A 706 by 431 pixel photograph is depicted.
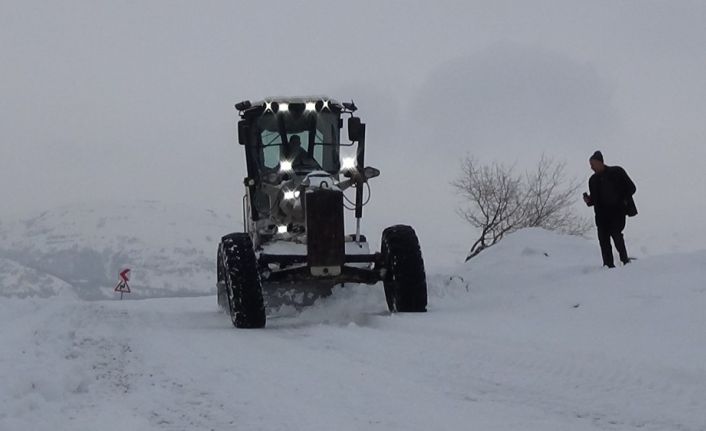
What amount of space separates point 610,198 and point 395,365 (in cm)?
500

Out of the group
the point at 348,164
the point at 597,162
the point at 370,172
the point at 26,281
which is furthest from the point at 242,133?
the point at 26,281

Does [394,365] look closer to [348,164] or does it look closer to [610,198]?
[348,164]

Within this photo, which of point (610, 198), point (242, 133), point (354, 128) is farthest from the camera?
point (242, 133)

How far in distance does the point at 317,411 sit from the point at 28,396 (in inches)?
59.0

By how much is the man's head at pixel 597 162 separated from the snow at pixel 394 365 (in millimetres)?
1354

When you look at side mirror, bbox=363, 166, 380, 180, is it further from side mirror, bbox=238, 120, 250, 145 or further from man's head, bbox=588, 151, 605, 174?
man's head, bbox=588, 151, 605, 174

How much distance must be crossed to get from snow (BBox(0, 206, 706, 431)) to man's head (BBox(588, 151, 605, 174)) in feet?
4.44

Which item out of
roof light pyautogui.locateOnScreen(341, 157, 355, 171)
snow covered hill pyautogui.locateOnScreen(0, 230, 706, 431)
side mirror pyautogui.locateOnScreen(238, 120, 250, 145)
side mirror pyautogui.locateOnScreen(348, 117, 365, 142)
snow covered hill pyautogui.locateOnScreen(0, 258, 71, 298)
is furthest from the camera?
snow covered hill pyautogui.locateOnScreen(0, 258, 71, 298)

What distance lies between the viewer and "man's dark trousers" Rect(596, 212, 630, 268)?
9289 mm

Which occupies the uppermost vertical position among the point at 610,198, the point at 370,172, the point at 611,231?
the point at 370,172

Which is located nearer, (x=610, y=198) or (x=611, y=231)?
(x=610, y=198)

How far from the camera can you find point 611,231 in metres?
9.35

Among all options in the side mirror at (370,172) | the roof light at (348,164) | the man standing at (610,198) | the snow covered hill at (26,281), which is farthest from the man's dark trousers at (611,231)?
the snow covered hill at (26,281)

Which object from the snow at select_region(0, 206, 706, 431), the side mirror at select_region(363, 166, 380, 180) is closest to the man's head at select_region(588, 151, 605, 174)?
the snow at select_region(0, 206, 706, 431)
